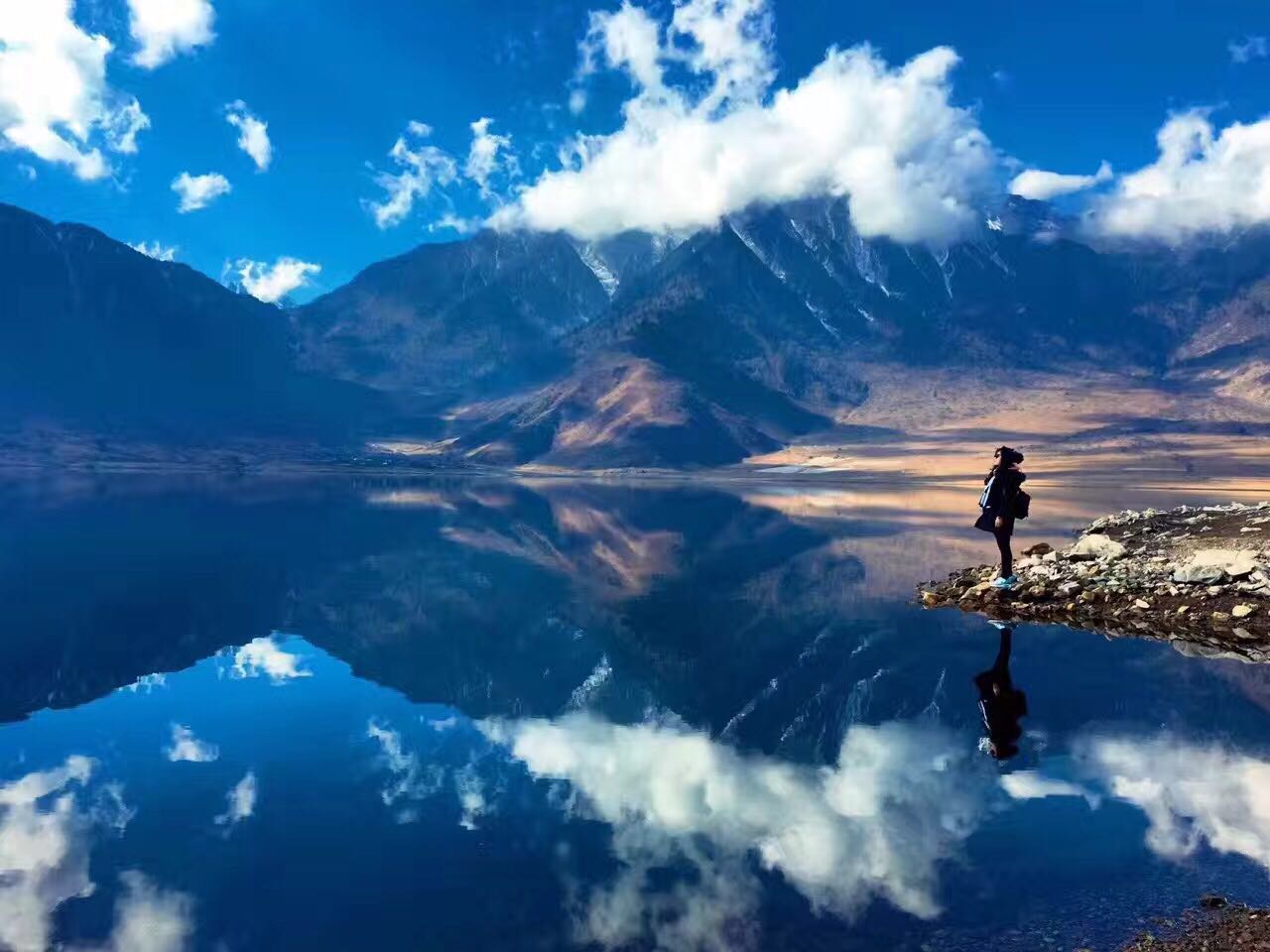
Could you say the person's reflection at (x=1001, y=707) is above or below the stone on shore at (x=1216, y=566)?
below

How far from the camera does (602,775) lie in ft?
61.7

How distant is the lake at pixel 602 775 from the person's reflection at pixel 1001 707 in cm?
14

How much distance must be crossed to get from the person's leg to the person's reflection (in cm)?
684

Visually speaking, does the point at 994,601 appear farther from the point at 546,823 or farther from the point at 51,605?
the point at 51,605

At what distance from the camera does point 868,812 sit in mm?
16375

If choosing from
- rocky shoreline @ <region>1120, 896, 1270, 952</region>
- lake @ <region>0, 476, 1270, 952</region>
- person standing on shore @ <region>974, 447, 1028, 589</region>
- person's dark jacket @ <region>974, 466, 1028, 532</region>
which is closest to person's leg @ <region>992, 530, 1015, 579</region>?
person standing on shore @ <region>974, 447, 1028, 589</region>

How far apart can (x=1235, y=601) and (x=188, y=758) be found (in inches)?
1194

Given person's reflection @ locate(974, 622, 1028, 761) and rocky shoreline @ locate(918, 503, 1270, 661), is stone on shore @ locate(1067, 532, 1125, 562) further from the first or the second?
person's reflection @ locate(974, 622, 1028, 761)

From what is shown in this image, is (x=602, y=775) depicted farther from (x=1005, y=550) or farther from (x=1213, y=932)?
(x=1005, y=550)

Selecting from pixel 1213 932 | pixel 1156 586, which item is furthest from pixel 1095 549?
pixel 1213 932

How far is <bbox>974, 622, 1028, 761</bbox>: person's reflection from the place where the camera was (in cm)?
1947

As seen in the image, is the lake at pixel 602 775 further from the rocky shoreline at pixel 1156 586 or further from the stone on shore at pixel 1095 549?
→ the stone on shore at pixel 1095 549

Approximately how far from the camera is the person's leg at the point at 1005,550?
107 feet

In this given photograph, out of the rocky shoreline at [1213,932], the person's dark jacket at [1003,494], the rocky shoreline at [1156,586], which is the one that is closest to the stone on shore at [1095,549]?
the rocky shoreline at [1156,586]
